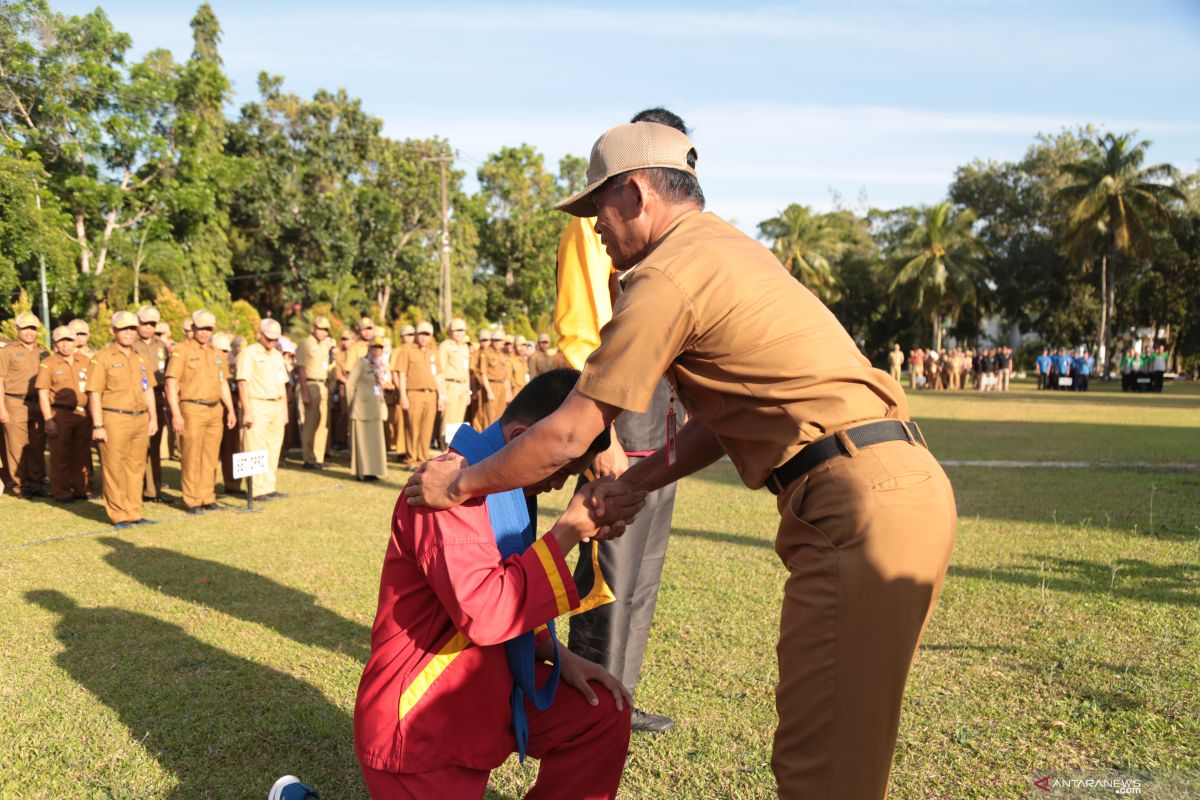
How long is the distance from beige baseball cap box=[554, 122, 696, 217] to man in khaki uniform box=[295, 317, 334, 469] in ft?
40.8

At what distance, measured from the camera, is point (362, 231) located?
37844mm

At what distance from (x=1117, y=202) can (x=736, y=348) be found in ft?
158

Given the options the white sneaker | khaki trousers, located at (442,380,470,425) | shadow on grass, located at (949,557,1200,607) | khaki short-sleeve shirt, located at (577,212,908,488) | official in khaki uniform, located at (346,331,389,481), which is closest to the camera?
khaki short-sleeve shirt, located at (577,212,908,488)

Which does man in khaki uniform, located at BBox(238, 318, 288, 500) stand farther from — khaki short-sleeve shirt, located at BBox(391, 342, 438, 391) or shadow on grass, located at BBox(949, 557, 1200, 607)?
shadow on grass, located at BBox(949, 557, 1200, 607)

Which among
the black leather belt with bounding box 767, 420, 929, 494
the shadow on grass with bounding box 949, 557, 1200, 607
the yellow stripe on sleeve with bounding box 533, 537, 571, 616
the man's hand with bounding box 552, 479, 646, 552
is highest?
the black leather belt with bounding box 767, 420, 929, 494

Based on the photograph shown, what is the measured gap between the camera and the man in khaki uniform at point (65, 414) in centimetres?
1094

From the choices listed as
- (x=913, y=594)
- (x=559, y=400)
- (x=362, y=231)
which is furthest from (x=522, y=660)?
(x=362, y=231)

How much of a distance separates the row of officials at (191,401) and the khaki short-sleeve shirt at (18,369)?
0.04ft

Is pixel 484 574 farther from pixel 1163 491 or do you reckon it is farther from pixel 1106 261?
pixel 1106 261

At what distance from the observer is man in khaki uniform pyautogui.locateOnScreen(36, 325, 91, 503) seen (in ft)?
35.9

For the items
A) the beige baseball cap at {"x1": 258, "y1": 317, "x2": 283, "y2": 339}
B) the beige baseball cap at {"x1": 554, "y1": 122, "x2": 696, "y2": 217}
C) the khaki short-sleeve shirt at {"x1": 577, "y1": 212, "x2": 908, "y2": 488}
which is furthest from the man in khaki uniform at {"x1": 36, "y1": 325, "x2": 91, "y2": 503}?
the khaki short-sleeve shirt at {"x1": 577, "y1": 212, "x2": 908, "y2": 488}

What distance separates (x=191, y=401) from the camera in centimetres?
1052

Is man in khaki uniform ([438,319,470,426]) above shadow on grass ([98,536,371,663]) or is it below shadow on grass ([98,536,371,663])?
above

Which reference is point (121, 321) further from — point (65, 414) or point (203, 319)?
point (65, 414)
